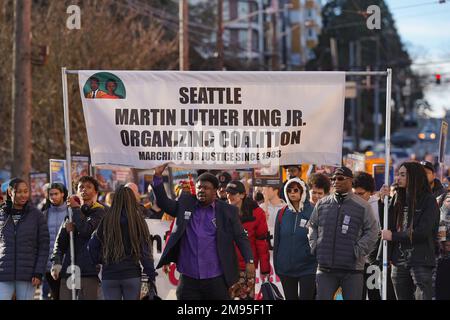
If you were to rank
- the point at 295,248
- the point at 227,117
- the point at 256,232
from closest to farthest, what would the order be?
the point at 227,117, the point at 295,248, the point at 256,232

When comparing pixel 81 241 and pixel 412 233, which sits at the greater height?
pixel 412 233

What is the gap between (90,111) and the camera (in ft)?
34.6

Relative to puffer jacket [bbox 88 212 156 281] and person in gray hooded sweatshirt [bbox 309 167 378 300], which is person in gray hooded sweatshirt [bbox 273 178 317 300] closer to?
person in gray hooded sweatshirt [bbox 309 167 378 300]

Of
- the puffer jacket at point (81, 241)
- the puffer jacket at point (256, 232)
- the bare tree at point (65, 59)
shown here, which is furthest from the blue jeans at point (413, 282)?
the bare tree at point (65, 59)

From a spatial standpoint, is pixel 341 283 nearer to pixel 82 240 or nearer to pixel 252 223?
pixel 252 223

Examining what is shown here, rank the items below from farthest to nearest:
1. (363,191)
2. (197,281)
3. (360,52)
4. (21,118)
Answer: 1. (360,52)
2. (21,118)
3. (363,191)
4. (197,281)

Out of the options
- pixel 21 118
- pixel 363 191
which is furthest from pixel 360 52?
pixel 363 191

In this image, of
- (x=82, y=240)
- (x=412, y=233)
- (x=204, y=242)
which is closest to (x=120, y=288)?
(x=82, y=240)

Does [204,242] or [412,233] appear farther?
[412,233]

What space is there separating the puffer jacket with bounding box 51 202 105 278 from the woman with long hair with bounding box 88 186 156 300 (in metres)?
0.48

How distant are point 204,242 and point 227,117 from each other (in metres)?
1.59

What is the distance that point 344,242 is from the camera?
31.5 ft

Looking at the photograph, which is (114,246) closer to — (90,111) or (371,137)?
(90,111)

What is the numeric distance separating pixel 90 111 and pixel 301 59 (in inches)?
3448
